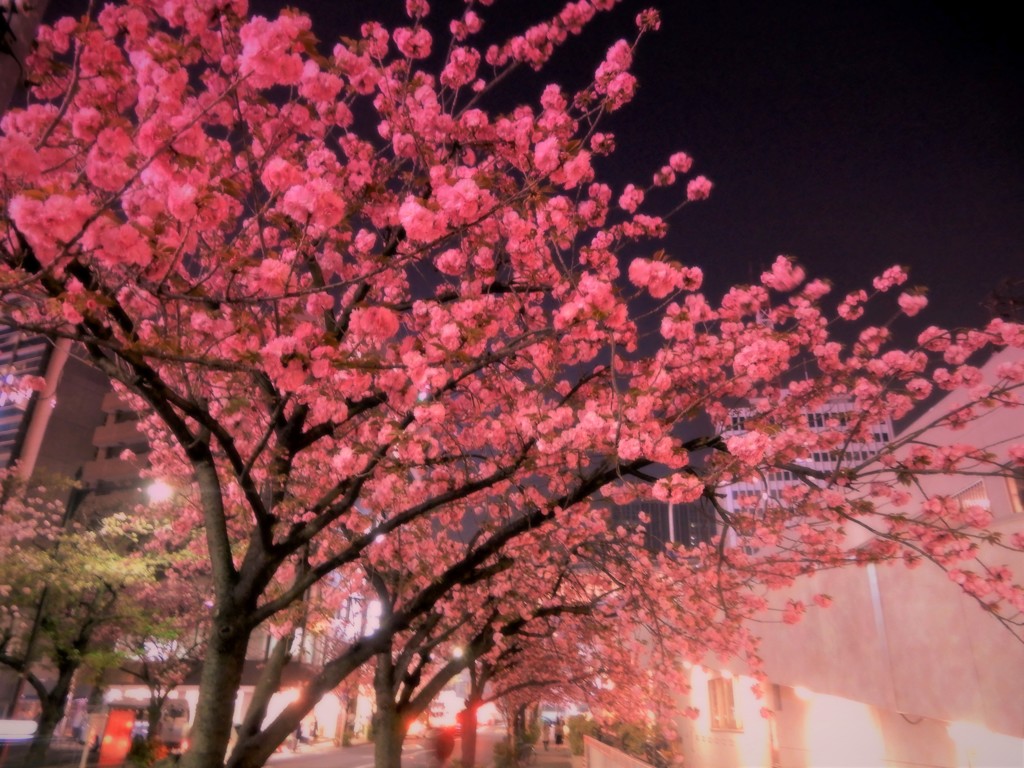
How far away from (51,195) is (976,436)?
1078 cm

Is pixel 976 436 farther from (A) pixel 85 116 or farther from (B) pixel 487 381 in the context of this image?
(A) pixel 85 116

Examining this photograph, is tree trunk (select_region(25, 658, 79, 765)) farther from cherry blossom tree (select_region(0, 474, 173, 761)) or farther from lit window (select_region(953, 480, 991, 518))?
lit window (select_region(953, 480, 991, 518))

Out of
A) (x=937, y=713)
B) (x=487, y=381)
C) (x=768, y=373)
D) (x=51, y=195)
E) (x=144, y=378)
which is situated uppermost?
(x=487, y=381)

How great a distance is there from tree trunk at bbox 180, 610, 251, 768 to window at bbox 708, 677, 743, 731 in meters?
18.1

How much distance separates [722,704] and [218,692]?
64.4 feet

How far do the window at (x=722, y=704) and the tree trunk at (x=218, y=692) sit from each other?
59.5 feet

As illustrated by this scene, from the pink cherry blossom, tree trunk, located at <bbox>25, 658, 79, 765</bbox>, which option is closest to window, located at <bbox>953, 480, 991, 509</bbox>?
the pink cherry blossom

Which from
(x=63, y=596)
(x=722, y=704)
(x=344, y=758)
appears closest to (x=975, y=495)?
(x=722, y=704)

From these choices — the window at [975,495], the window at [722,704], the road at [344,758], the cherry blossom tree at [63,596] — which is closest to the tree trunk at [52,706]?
the cherry blossom tree at [63,596]

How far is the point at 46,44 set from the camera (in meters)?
4.70

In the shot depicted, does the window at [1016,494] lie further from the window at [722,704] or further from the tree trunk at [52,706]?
the tree trunk at [52,706]

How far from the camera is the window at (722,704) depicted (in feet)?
64.8

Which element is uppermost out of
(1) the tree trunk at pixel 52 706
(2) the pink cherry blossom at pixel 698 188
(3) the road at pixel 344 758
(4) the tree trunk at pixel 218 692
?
(2) the pink cherry blossom at pixel 698 188

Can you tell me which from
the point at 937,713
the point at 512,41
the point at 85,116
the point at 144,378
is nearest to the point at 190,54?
the point at 85,116
